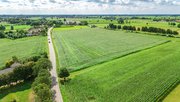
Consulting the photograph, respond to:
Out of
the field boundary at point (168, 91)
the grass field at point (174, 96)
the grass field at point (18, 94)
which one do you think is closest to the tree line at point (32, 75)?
the grass field at point (18, 94)

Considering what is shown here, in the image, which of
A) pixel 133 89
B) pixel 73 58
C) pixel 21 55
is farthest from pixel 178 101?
pixel 21 55

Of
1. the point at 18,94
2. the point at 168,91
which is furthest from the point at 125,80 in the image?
the point at 18,94

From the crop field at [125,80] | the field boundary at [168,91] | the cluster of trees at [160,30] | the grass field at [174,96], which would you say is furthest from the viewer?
the cluster of trees at [160,30]

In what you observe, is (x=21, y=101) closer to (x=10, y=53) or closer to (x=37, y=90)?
(x=37, y=90)

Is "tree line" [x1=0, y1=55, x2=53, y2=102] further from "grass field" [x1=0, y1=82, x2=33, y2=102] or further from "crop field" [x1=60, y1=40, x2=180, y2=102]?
"crop field" [x1=60, y1=40, x2=180, y2=102]

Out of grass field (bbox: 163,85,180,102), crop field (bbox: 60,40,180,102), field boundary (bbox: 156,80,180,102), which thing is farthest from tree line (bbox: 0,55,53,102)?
grass field (bbox: 163,85,180,102)

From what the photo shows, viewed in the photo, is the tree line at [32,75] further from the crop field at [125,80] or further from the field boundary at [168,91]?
the field boundary at [168,91]

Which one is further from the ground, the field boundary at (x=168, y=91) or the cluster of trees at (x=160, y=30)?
the cluster of trees at (x=160, y=30)
